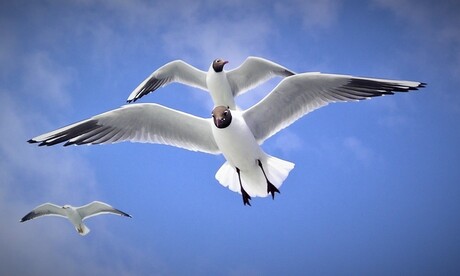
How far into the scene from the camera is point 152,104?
8.68 feet

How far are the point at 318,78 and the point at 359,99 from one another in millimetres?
213

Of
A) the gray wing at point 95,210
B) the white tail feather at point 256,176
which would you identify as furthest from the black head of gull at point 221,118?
the gray wing at point 95,210

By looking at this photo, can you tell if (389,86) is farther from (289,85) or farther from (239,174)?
(239,174)

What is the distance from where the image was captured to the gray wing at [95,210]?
443cm

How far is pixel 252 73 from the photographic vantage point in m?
4.22

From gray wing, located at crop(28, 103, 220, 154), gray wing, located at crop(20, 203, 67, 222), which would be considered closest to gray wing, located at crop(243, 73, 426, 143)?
gray wing, located at crop(28, 103, 220, 154)

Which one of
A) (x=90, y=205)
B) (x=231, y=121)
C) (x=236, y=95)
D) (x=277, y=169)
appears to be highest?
(x=236, y=95)

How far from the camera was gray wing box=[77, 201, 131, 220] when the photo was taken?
443cm

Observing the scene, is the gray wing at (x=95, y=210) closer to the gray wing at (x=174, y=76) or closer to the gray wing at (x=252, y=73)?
the gray wing at (x=174, y=76)

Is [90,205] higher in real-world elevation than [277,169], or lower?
higher

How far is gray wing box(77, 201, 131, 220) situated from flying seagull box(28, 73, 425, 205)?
173cm

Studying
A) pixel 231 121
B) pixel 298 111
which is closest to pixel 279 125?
pixel 298 111

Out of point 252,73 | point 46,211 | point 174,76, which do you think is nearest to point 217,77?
point 252,73

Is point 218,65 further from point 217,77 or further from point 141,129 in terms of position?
point 141,129
